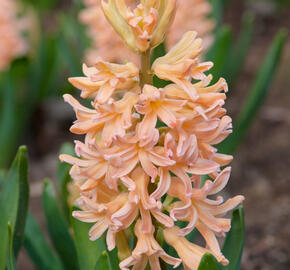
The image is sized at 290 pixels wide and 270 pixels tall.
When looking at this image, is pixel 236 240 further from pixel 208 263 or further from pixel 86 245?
pixel 86 245

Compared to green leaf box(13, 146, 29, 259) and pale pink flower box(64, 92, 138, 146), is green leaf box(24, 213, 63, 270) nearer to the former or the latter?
green leaf box(13, 146, 29, 259)

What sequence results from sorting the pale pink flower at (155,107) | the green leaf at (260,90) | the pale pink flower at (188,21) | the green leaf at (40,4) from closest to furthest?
the pale pink flower at (155,107) < the green leaf at (260,90) < the pale pink flower at (188,21) < the green leaf at (40,4)

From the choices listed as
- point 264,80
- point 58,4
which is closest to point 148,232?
point 264,80

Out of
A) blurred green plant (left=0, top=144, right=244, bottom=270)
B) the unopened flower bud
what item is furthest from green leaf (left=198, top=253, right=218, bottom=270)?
the unopened flower bud

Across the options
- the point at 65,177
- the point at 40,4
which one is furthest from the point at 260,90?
the point at 40,4

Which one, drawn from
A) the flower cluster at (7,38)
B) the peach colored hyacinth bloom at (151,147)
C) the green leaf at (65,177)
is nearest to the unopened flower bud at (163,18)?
the peach colored hyacinth bloom at (151,147)

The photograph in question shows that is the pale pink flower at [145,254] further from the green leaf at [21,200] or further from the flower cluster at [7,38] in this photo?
the flower cluster at [7,38]
